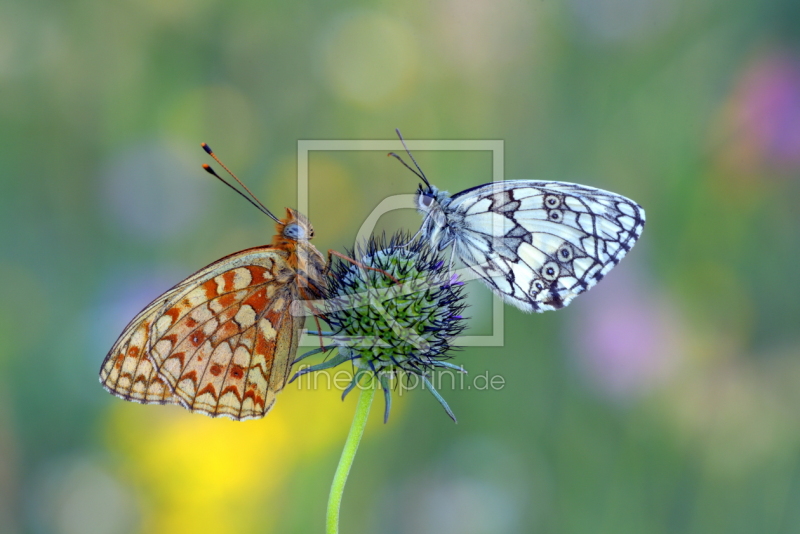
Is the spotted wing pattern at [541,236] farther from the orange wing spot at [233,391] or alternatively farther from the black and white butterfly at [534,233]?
the orange wing spot at [233,391]

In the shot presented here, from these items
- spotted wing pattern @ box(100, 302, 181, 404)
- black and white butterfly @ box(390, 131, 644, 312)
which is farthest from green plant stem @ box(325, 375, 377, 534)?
black and white butterfly @ box(390, 131, 644, 312)

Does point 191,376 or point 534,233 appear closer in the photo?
point 191,376

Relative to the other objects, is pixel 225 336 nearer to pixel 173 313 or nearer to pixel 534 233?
pixel 173 313

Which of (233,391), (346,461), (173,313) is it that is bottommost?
(346,461)

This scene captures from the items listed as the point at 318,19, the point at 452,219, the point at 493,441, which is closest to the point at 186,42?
the point at 318,19

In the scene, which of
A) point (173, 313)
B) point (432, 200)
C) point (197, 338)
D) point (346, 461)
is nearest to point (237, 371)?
point (197, 338)

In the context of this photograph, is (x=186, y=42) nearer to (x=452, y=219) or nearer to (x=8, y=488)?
(x=452, y=219)
